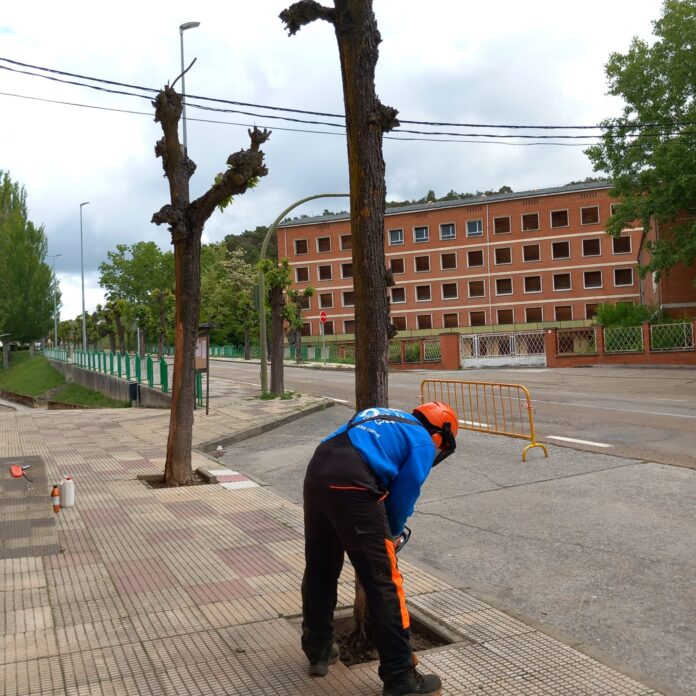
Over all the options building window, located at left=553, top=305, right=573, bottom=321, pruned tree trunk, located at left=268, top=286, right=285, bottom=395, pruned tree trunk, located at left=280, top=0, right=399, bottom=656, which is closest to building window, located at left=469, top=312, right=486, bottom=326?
building window, located at left=553, top=305, right=573, bottom=321

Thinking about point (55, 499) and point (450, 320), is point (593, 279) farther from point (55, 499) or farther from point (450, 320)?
point (55, 499)

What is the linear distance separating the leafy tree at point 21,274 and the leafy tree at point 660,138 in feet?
190

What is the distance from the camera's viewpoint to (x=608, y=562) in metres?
5.98

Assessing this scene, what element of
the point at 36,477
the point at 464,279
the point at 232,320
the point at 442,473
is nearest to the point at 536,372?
the point at 442,473

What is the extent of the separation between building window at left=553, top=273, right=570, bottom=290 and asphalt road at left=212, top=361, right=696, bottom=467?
31471mm

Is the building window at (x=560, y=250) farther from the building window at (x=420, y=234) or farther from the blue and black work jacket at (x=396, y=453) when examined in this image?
the blue and black work jacket at (x=396, y=453)

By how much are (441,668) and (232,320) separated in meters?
69.5

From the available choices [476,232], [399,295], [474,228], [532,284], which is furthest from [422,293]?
[532,284]

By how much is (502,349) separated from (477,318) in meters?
25.5

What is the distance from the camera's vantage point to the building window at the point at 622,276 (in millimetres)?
58750

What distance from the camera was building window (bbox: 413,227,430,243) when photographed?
6366 cm

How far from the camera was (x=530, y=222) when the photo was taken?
6056cm

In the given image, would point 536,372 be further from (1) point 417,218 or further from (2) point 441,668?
(1) point 417,218

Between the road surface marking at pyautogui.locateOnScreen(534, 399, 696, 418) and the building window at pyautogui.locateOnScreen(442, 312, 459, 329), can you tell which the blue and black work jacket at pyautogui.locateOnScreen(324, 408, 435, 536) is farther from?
the building window at pyautogui.locateOnScreen(442, 312, 459, 329)
